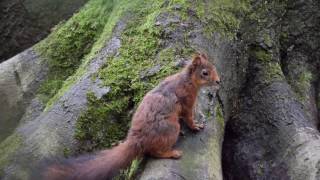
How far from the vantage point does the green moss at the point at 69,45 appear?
6509mm

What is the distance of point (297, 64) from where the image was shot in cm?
738

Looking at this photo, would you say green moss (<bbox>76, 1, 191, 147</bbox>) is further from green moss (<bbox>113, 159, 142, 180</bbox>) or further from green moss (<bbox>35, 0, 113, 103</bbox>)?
green moss (<bbox>35, 0, 113, 103</bbox>)

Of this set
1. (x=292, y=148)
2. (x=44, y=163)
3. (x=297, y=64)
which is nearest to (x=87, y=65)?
(x=44, y=163)

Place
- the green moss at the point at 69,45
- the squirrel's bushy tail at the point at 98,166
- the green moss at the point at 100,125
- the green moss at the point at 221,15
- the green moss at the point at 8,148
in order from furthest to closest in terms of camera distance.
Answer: the green moss at the point at 69,45
the green moss at the point at 221,15
the green moss at the point at 100,125
the green moss at the point at 8,148
the squirrel's bushy tail at the point at 98,166

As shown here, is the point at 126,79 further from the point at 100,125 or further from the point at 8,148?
the point at 8,148

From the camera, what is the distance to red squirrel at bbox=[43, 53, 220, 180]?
4.63m

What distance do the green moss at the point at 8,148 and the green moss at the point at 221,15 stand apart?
6.29ft

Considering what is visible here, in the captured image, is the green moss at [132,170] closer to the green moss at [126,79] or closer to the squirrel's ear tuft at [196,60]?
the green moss at [126,79]

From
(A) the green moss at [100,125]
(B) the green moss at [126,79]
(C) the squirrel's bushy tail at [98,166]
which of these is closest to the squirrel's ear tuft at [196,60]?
(B) the green moss at [126,79]

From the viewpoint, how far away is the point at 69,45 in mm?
6676

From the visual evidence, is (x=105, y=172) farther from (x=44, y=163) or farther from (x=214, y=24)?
(x=214, y=24)

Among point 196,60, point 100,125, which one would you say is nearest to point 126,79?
point 100,125

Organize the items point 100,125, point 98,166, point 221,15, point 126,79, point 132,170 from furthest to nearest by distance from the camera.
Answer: point 221,15 < point 126,79 < point 100,125 < point 132,170 < point 98,166

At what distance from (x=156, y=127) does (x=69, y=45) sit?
211 centimetres
